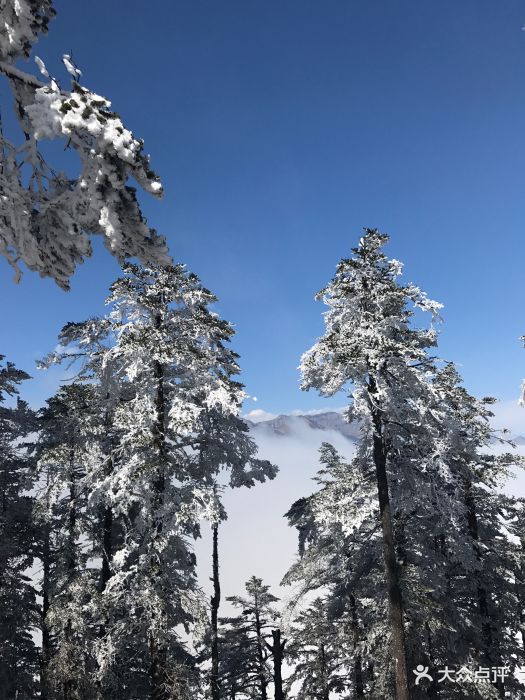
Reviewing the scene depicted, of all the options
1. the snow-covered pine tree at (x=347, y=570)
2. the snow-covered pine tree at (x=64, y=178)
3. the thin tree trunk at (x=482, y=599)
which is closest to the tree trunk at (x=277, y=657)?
the snow-covered pine tree at (x=347, y=570)

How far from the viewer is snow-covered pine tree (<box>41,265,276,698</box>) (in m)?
10.7

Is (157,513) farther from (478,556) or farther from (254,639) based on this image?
(254,639)

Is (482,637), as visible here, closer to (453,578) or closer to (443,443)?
(453,578)

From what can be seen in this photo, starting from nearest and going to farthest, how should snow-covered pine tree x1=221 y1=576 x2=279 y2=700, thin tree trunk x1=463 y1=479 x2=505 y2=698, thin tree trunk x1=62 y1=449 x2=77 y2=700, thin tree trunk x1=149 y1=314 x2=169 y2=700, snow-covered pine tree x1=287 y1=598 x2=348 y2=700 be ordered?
thin tree trunk x1=149 y1=314 x2=169 y2=700
thin tree trunk x1=62 y1=449 x2=77 y2=700
thin tree trunk x1=463 y1=479 x2=505 y2=698
snow-covered pine tree x1=287 y1=598 x2=348 y2=700
snow-covered pine tree x1=221 y1=576 x2=279 y2=700

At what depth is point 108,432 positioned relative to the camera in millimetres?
15305

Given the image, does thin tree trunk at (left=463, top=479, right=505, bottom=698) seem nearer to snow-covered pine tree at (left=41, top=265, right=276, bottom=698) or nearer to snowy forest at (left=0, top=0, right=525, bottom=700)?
snowy forest at (left=0, top=0, right=525, bottom=700)

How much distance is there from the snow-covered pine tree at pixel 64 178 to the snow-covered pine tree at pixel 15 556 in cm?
1356

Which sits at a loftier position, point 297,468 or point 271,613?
point 297,468

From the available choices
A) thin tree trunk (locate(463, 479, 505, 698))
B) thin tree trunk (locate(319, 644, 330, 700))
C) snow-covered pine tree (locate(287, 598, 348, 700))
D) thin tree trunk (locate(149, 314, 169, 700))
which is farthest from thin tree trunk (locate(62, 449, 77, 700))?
thin tree trunk (locate(463, 479, 505, 698))

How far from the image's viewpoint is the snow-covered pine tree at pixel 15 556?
16.5m

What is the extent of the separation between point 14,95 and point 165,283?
7.68m

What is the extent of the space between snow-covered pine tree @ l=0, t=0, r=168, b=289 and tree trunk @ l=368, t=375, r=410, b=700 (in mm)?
7931

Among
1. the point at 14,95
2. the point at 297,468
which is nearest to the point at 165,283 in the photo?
the point at 14,95

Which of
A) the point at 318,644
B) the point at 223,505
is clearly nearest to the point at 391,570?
the point at 223,505
